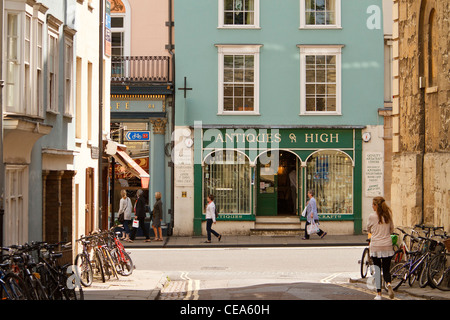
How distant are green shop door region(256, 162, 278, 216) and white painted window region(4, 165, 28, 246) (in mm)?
18064

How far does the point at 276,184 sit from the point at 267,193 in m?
0.50

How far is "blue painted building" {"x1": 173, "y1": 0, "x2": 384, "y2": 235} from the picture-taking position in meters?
32.7

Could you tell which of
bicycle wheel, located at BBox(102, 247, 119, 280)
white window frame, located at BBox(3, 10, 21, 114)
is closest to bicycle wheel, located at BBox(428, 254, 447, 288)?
bicycle wheel, located at BBox(102, 247, 119, 280)

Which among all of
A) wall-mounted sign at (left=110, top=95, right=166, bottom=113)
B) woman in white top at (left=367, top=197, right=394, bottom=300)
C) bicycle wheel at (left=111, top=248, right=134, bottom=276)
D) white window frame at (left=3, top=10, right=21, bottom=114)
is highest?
wall-mounted sign at (left=110, top=95, right=166, bottom=113)

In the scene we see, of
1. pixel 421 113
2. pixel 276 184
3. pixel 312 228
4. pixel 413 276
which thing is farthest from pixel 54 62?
pixel 276 184

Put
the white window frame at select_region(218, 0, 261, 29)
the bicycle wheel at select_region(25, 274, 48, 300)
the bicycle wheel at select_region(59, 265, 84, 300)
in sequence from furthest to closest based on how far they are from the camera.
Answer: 1. the white window frame at select_region(218, 0, 261, 29)
2. the bicycle wheel at select_region(59, 265, 84, 300)
3. the bicycle wheel at select_region(25, 274, 48, 300)

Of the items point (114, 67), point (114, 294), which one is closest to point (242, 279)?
point (114, 294)

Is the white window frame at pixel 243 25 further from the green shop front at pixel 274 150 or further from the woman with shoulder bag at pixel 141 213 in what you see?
the woman with shoulder bag at pixel 141 213

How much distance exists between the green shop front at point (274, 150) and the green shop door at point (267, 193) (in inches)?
28.0

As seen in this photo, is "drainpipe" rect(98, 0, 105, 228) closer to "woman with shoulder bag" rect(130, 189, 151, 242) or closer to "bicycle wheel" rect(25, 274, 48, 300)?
"woman with shoulder bag" rect(130, 189, 151, 242)

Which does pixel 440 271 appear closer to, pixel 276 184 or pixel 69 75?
pixel 69 75

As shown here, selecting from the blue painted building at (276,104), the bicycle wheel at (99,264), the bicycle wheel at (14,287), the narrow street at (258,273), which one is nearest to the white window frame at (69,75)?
the bicycle wheel at (99,264)

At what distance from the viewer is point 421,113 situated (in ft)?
64.2

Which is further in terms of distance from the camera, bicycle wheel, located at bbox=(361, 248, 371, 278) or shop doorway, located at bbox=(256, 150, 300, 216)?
shop doorway, located at bbox=(256, 150, 300, 216)
